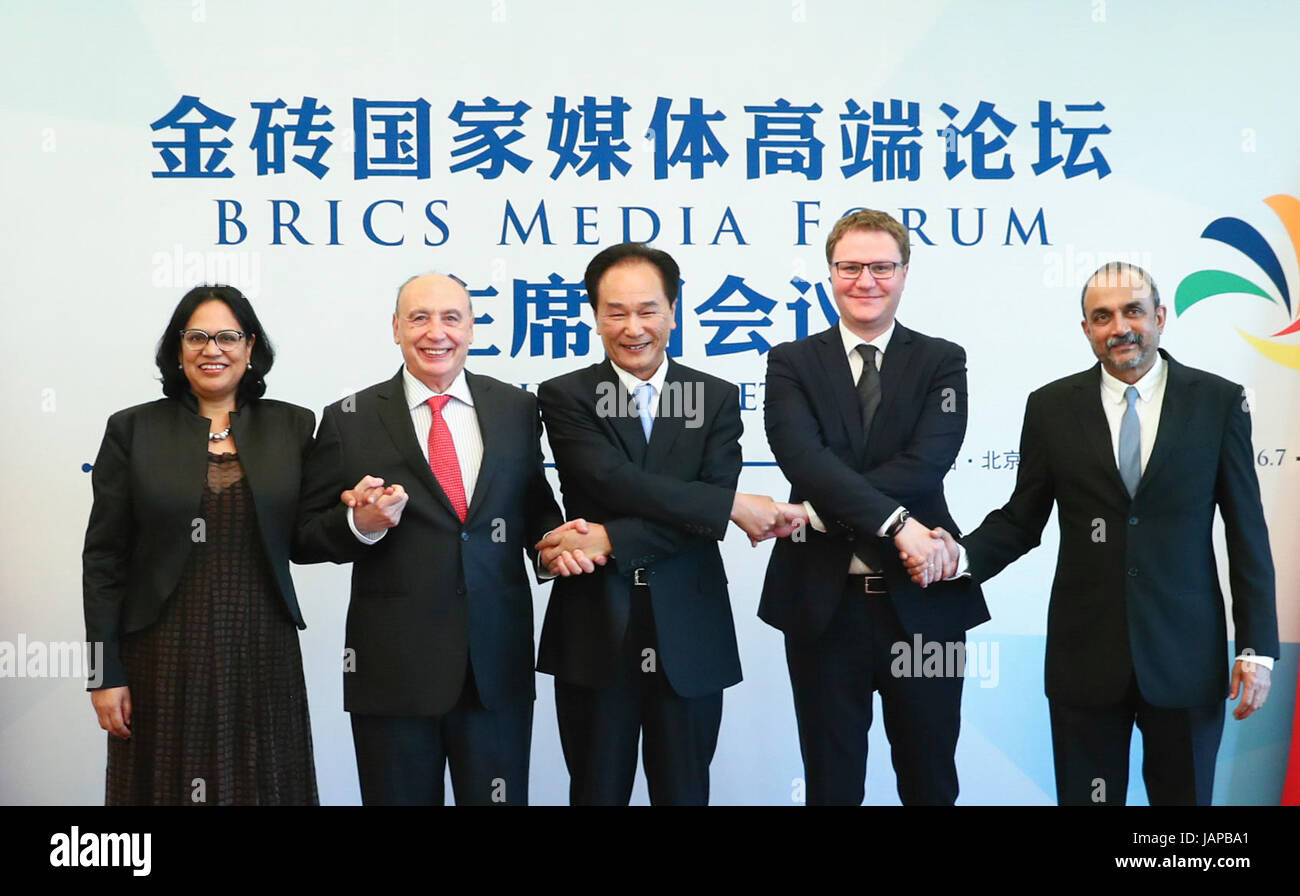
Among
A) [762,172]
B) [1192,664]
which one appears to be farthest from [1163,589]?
[762,172]

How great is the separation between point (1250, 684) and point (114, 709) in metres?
2.84

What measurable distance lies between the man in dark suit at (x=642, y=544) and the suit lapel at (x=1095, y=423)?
2.65ft

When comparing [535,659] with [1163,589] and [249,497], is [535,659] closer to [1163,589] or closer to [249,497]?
[249,497]

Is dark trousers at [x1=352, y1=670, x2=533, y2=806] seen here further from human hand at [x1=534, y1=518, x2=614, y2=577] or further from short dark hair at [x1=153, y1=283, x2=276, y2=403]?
short dark hair at [x1=153, y1=283, x2=276, y2=403]

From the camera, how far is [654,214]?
424cm

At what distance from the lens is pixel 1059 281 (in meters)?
4.29

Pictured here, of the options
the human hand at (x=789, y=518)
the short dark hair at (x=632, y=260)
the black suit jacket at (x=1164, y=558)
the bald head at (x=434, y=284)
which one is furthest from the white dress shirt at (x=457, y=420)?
the black suit jacket at (x=1164, y=558)

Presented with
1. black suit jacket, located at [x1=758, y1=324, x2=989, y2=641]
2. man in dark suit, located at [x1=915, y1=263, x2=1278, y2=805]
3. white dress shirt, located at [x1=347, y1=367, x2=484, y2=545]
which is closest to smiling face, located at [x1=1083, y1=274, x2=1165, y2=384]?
man in dark suit, located at [x1=915, y1=263, x2=1278, y2=805]

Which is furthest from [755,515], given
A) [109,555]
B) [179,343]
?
[109,555]

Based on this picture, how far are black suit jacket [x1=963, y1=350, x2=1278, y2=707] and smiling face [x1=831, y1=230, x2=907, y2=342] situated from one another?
0.55 m

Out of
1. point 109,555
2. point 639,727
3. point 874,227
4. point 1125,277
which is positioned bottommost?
point 639,727

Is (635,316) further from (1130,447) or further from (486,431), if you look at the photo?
(1130,447)

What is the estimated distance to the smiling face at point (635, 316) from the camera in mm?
3160

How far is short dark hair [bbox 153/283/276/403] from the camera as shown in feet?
10.3
